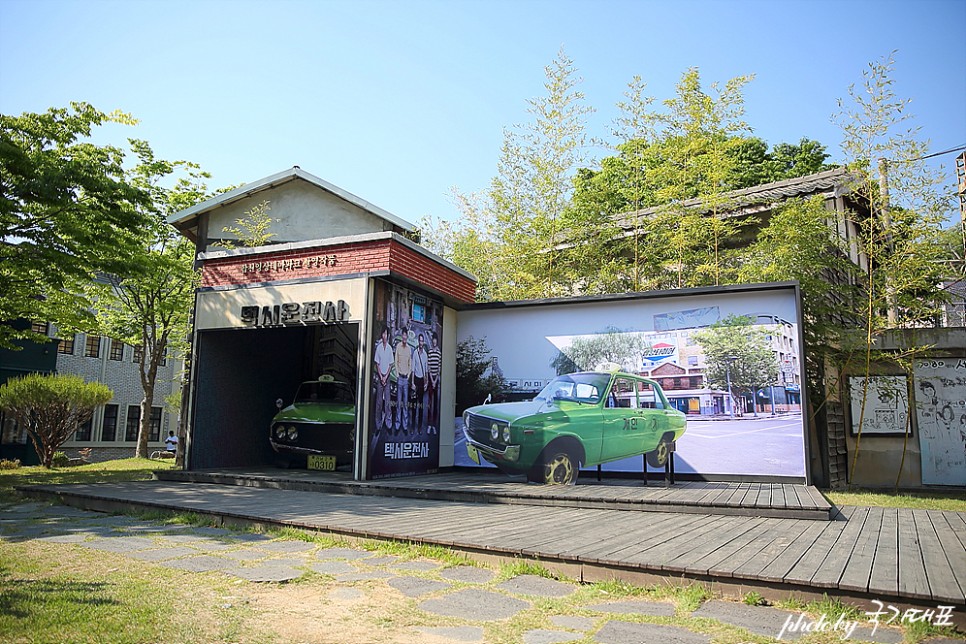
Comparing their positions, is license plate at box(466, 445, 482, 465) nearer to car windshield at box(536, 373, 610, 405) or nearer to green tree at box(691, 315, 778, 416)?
car windshield at box(536, 373, 610, 405)

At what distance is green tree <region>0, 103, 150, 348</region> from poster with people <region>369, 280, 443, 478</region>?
4714 millimetres

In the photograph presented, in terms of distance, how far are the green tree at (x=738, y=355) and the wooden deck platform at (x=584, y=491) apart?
4.57 feet

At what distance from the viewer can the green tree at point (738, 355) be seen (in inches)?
353

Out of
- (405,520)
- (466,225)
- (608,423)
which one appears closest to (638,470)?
(608,423)

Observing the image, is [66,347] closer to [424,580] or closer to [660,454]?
[660,454]

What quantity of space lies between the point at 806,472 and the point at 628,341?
114 inches

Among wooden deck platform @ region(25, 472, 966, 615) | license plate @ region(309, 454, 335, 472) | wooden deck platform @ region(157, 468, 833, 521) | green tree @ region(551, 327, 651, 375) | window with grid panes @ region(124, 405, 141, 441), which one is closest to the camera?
wooden deck platform @ region(25, 472, 966, 615)

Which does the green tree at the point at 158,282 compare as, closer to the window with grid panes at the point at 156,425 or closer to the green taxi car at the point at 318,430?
the green taxi car at the point at 318,430

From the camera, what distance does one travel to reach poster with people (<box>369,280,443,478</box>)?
9148mm

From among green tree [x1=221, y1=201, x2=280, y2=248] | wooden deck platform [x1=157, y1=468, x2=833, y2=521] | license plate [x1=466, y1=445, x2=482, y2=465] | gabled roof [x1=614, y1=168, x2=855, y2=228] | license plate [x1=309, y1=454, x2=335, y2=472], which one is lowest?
wooden deck platform [x1=157, y1=468, x2=833, y2=521]

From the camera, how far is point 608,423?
9.11m

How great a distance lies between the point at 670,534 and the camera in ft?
17.3

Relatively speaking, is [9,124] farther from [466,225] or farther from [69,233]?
[466,225]

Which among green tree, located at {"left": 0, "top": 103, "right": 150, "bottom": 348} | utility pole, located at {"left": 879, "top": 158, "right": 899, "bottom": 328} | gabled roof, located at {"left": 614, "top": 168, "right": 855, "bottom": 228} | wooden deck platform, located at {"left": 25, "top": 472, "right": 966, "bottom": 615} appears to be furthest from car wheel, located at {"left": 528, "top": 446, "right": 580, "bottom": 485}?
green tree, located at {"left": 0, "top": 103, "right": 150, "bottom": 348}
